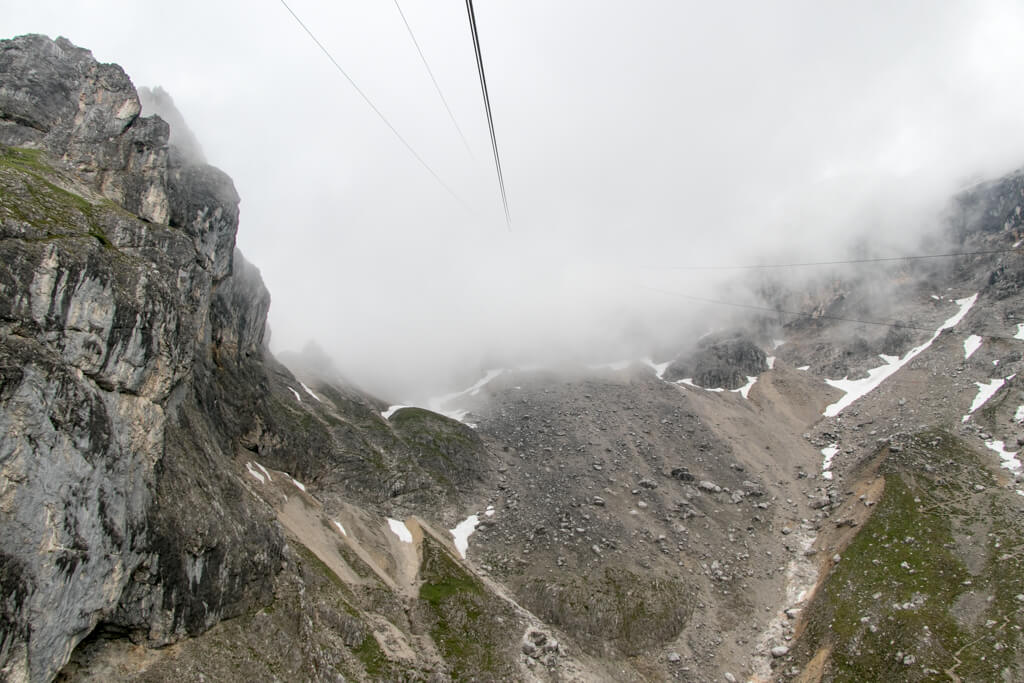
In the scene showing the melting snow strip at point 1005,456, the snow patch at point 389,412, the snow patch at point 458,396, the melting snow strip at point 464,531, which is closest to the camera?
the melting snow strip at point 1005,456

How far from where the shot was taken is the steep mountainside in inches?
947

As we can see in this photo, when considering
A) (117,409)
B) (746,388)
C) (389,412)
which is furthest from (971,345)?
(117,409)

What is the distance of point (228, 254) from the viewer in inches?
2320

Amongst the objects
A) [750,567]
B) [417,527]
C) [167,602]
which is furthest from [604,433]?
[167,602]

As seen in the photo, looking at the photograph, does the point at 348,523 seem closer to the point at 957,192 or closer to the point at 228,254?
the point at 228,254

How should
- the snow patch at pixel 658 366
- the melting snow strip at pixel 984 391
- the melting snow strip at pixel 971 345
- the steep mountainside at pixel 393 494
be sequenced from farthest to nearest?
the snow patch at pixel 658 366, the melting snow strip at pixel 971 345, the melting snow strip at pixel 984 391, the steep mountainside at pixel 393 494

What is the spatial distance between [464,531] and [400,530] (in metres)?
9.02

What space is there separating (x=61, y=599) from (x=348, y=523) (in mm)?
36236

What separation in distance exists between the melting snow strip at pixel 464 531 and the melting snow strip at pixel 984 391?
74.3 metres

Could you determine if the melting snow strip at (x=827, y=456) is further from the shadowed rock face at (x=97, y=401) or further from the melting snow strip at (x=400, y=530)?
the shadowed rock face at (x=97, y=401)

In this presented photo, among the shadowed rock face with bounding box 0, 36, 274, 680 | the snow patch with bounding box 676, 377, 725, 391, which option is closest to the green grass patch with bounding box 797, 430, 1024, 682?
the shadowed rock face with bounding box 0, 36, 274, 680

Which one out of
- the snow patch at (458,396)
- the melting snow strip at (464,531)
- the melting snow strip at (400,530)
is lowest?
the melting snow strip at (464,531)

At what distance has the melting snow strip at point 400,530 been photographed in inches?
2367

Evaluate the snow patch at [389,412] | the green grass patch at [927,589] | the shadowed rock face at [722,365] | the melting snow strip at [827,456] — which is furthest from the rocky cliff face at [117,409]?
the shadowed rock face at [722,365]
